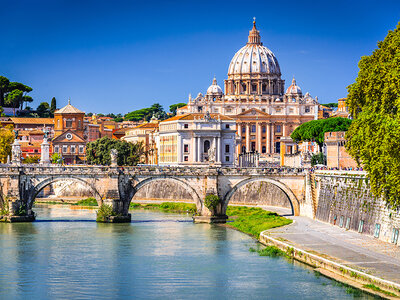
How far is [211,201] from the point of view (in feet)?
184

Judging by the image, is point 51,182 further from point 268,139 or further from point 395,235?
point 268,139

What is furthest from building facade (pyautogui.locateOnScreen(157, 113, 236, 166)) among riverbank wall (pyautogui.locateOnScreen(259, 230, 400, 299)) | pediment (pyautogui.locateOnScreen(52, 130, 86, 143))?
riverbank wall (pyautogui.locateOnScreen(259, 230, 400, 299))

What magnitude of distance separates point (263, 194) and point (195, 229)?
1747 cm

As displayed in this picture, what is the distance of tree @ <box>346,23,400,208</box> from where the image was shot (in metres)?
33.7

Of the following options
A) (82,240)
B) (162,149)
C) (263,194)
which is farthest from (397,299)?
(162,149)

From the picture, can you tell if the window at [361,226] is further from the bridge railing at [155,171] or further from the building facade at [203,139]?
the building facade at [203,139]

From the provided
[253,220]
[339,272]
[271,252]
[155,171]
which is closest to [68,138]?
[155,171]

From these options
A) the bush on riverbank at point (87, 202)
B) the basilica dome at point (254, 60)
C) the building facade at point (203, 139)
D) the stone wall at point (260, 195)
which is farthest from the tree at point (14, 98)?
the stone wall at point (260, 195)

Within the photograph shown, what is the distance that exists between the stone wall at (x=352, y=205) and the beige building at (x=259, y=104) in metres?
78.5

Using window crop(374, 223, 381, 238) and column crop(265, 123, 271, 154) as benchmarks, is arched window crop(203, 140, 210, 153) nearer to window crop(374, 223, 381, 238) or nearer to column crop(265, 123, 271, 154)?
column crop(265, 123, 271, 154)

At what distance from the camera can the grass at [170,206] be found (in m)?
69.4

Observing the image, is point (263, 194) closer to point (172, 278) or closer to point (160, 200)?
point (160, 200)

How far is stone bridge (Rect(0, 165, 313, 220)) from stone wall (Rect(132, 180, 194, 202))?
17.7 m

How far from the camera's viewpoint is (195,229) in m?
52.5
